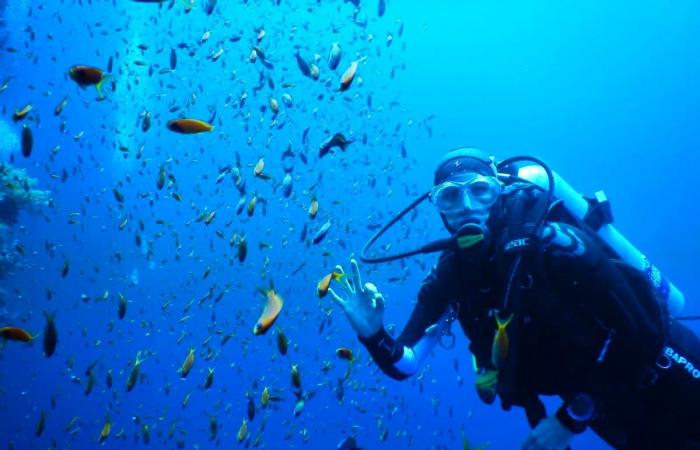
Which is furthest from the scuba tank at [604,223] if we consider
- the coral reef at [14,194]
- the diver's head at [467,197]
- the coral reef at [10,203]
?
the coral reef at [14,194]

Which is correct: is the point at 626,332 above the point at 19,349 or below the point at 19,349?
above

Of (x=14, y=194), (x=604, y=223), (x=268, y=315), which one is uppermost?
(x=604, y=223)

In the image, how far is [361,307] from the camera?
3902 mm

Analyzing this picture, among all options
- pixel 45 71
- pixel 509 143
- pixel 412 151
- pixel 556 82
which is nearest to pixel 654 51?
pixel 556 82

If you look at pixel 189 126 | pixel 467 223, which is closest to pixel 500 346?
pixel 467 223

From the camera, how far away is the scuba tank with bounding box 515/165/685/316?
443cm

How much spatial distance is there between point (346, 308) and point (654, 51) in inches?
3013

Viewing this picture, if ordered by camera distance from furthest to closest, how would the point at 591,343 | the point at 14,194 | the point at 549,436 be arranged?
1. the point at 14,194
2. the point at 591,343
3. the point at 549,436

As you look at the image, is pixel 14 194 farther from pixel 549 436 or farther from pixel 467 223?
pixel 549 436

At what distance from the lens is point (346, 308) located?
388 cm

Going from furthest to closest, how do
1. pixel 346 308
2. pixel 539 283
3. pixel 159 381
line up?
pixel 159 381 → pixel 346 308 → pixel 539 283

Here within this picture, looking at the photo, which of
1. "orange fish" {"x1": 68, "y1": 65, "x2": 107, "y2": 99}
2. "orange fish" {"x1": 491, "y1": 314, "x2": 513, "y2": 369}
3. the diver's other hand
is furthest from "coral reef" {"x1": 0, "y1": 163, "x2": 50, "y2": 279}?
"orange fish" {"x1": 491, "y1": 314, "x2": 513, "y2": 369}

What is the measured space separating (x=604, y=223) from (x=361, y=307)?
245 cm

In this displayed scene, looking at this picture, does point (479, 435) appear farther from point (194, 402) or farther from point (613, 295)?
point (613, 295)
